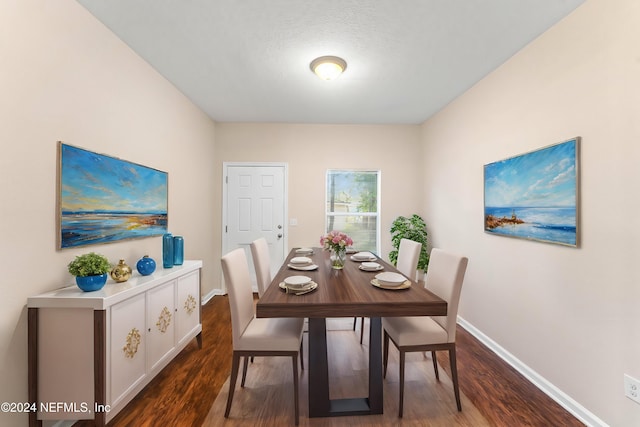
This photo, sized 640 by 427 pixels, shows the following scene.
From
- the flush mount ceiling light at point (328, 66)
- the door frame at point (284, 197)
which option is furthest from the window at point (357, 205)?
the flush mount ceiling light at point (328, 66)

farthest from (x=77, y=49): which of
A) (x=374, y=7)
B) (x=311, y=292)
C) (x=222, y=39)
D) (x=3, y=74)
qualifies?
(x=311, y=292)

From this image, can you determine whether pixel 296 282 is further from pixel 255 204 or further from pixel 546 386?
pixel 255 204

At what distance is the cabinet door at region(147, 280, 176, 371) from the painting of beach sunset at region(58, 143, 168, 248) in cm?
54

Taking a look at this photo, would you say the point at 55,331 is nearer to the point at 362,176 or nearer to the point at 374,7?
the point at 374,7

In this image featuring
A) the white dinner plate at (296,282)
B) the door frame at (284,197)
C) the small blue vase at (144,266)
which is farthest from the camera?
the door frame at (284,197)

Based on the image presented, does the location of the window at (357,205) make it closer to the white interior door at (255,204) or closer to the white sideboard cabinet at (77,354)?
the white interior door at (255,204)

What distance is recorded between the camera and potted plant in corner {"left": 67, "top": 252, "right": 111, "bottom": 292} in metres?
1.59

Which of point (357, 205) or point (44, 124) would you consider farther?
point (357, 205)

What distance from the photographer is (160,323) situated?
6.73ft

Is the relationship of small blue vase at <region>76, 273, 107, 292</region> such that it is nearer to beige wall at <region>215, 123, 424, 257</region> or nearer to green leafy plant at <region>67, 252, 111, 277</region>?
green leafy plant at <region>67, 252, 111, 277</region>

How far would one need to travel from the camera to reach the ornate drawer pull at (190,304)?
2.41 meters

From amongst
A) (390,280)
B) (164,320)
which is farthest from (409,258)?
(164,320)

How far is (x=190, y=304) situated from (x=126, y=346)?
0.77 m

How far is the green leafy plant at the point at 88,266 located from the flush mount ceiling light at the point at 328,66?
2.17 metres
